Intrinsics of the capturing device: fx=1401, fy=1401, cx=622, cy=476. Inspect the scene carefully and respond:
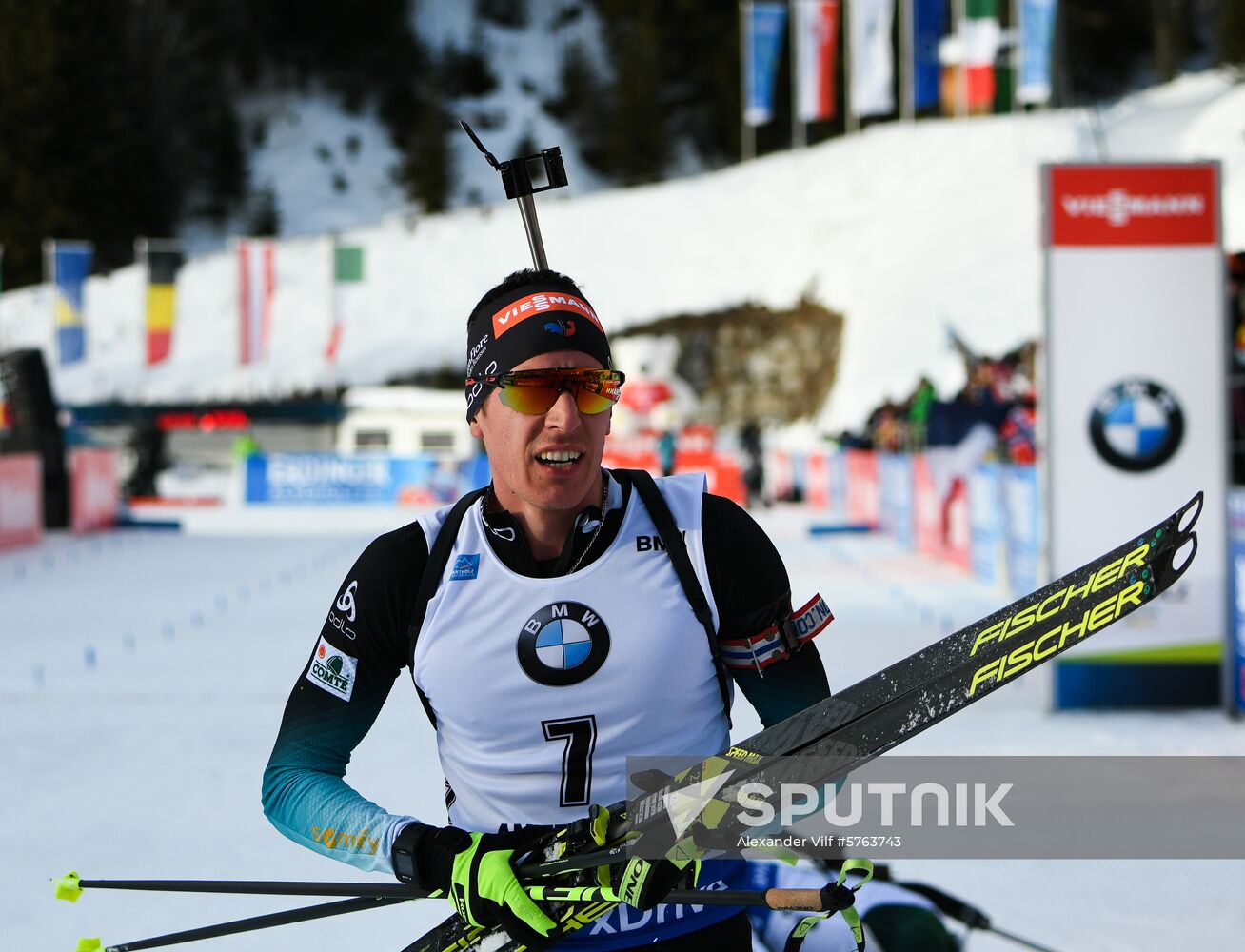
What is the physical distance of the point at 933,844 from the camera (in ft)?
7.87

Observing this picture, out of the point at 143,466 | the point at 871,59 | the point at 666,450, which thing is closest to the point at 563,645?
the point at 666,450

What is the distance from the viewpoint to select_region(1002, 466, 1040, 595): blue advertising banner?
37.6 feet

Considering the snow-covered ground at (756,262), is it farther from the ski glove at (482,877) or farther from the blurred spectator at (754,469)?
the ski glove at (482,877)

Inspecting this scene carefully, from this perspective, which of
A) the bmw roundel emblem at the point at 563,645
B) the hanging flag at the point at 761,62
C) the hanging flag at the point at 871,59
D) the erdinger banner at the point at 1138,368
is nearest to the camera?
the bmw roundel emblem at the point at 563,645

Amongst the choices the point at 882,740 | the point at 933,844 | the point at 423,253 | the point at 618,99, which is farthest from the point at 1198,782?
the point at 618,99

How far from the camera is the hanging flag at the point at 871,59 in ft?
111

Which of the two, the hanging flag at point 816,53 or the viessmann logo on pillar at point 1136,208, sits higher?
the hanging flag at point 816,53

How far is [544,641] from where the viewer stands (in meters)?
2.30

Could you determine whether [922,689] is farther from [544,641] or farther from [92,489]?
[92,489]

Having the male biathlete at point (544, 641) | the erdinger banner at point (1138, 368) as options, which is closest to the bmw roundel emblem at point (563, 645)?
the male biathlete at point (544, 641)

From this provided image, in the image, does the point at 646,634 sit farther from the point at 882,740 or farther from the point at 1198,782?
the point at 1198,782

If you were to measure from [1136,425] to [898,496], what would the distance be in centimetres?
1129

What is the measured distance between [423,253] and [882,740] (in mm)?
59766

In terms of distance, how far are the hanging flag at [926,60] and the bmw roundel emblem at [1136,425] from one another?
31.1 meters
